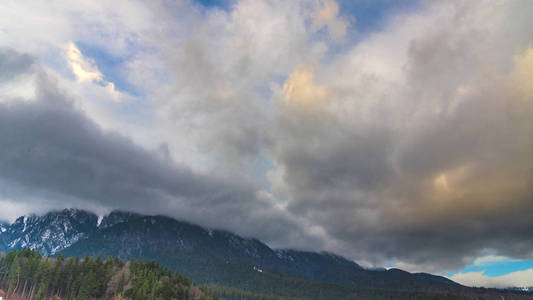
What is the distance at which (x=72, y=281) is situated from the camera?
481ft

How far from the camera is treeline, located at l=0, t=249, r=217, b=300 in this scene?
139375 millimetres

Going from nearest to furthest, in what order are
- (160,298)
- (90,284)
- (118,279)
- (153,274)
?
1. (160,298)
2. (90,284)
3. (118,279)
4. (153,274)

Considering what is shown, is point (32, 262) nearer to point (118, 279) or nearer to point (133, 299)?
→ point (118, 279)

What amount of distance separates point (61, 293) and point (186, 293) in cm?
5670

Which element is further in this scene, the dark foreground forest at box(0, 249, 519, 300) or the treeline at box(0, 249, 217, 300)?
the treeline at box(0, 249, 217, 300)

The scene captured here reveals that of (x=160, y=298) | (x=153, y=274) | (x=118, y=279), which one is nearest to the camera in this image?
(x=160, y=298)

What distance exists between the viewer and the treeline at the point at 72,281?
457 ft

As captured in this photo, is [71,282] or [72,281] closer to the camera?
[71,282]

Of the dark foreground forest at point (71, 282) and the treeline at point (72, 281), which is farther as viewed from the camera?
the treeline at point (72, 281)

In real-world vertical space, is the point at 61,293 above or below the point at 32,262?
below

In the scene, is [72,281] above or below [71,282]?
above

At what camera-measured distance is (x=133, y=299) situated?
462ft

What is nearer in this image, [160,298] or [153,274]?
[160,298]

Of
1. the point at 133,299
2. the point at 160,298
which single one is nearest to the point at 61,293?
the point at 133,299
